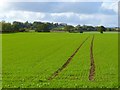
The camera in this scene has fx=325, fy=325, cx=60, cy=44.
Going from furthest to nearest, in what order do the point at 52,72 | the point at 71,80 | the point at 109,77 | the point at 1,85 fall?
1. the point at 52,72
2. the point at 109,77
3. the point at 71,80
4. the point at 1,85

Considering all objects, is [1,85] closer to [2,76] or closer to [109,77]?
[2,76]


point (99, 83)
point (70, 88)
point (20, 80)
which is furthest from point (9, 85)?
point (99, 83)

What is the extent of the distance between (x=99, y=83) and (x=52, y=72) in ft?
20.6

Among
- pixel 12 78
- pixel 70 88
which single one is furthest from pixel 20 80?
pixel 70 88

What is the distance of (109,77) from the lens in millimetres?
22984

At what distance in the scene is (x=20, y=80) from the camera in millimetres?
21547

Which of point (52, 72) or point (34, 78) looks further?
point (52, 72)

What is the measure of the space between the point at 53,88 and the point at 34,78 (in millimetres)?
4746

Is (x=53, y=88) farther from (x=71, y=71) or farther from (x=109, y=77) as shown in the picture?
(x=71, y=71)

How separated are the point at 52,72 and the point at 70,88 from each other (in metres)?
7.80

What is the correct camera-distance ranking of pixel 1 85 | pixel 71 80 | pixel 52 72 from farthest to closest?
pixel 52 72
pixel 71 80
pixel 1 85

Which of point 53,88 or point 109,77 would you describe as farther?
point 109,77

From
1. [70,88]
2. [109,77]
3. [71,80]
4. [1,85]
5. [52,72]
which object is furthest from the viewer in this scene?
[52,72]

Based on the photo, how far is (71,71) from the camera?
1028 inches
